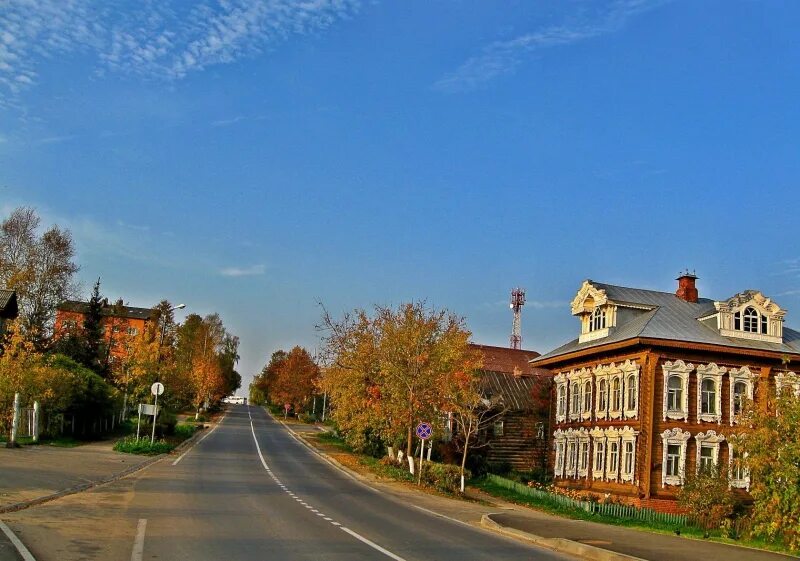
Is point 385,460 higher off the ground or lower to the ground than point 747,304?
lower

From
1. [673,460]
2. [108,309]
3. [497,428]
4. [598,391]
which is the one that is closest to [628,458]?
[673,460]

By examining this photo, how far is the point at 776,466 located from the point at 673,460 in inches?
768

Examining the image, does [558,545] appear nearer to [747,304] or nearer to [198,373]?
[747,304]

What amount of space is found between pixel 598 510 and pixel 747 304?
1315cm

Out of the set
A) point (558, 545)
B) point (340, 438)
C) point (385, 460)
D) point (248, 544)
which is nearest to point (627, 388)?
point (385, 460)

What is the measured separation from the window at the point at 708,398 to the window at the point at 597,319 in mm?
5974

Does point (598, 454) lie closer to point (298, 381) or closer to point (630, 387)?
point (630, 387)

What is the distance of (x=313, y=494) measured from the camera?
27.8 meters

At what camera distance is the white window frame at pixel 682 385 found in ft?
123

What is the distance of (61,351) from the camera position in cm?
6362

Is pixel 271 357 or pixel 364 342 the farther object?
pixel 271 357

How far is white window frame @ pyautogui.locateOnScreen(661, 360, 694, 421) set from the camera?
1473 inches

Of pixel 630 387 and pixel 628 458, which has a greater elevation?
pixel 630 387

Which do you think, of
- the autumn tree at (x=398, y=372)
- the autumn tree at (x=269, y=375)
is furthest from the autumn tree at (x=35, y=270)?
the autumn tree at (x=269, y=375)
